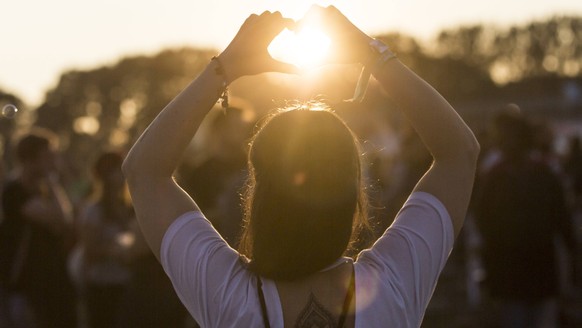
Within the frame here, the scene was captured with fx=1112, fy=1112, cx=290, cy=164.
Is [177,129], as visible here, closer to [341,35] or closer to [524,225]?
[341,35]

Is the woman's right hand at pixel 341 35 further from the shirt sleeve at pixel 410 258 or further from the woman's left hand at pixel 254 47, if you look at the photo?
the shirt sleeve at pixel 410 258

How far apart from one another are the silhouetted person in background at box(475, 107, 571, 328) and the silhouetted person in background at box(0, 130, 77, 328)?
2.96m

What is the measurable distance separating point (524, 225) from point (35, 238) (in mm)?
3279

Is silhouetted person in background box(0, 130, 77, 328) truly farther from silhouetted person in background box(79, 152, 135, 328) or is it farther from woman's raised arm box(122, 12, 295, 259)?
woman's raised arm box(122, 12, 295, 259)

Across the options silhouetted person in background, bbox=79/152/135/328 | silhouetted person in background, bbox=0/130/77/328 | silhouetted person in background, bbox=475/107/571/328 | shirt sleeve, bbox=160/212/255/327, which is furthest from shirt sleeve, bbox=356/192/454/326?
silhouetted person in background, bbox=79/152/135/328

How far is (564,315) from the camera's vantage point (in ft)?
31.6

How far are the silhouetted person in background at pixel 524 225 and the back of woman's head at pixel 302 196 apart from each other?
520 centimetres

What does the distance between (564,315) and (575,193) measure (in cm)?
509

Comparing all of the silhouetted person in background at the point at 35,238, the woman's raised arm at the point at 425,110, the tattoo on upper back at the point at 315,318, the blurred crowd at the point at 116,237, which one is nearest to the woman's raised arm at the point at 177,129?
the woman's raised arm at the point at 425,110

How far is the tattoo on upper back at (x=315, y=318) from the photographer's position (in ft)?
7.75

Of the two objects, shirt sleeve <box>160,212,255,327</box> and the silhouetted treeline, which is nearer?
shirt sleeve <box>160,212,255,327</box>

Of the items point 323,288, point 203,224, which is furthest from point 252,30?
point 323,288

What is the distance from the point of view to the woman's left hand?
2.51 metres

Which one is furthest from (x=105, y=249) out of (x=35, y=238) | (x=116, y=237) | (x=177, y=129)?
(x=177, y=129)
